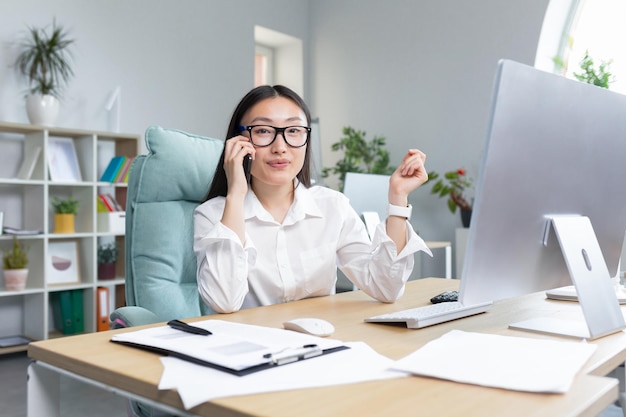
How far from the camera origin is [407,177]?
1.42 meters

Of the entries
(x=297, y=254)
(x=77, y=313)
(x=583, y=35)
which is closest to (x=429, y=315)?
(x=297, y=254)

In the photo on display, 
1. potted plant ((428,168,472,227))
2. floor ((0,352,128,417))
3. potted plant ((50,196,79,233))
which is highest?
potted plant ((428,168,472,227))

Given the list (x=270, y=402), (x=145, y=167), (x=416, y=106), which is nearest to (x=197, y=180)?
(x=145, y=167)

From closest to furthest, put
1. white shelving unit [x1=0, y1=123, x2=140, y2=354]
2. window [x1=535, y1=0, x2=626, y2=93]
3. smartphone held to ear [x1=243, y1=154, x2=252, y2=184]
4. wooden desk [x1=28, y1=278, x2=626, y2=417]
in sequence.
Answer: wooden desk [x1=28, y1=278, x2=626, y2=417] → smartphone held to ear [x1=243, y1=154, x2=252, y2=184] → white shelving unit [x1=0, y1=123, x2=140, y2=354] → window [x1=535, y1=0, x2=626, y2=93]

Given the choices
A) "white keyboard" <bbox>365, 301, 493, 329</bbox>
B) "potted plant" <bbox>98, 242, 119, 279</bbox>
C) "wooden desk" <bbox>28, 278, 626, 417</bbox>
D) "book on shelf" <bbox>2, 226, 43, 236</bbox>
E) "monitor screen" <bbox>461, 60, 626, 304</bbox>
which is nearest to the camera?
"wooden desk" <bbox>28, 278, 626, 417</bbox>

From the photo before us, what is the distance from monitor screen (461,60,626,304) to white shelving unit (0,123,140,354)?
10.3 ft

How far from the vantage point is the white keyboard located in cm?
108

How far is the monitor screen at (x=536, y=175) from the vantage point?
93 centimetres

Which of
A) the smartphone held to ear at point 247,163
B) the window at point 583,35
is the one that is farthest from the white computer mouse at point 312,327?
Answer: the window at point 583,35

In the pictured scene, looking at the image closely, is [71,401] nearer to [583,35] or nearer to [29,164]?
[29,164]

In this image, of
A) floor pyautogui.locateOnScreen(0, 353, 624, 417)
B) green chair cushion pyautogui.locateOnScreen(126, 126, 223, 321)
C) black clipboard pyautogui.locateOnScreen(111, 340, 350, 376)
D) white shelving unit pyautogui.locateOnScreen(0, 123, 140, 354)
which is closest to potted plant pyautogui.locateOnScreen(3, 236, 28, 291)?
white shelving unit pyautogui.locateOnScreen(0, 123, 140, 354)

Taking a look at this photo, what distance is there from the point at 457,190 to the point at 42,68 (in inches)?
116

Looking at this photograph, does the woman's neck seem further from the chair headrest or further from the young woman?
the chair headrest

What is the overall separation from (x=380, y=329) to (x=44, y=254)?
2.99 m
